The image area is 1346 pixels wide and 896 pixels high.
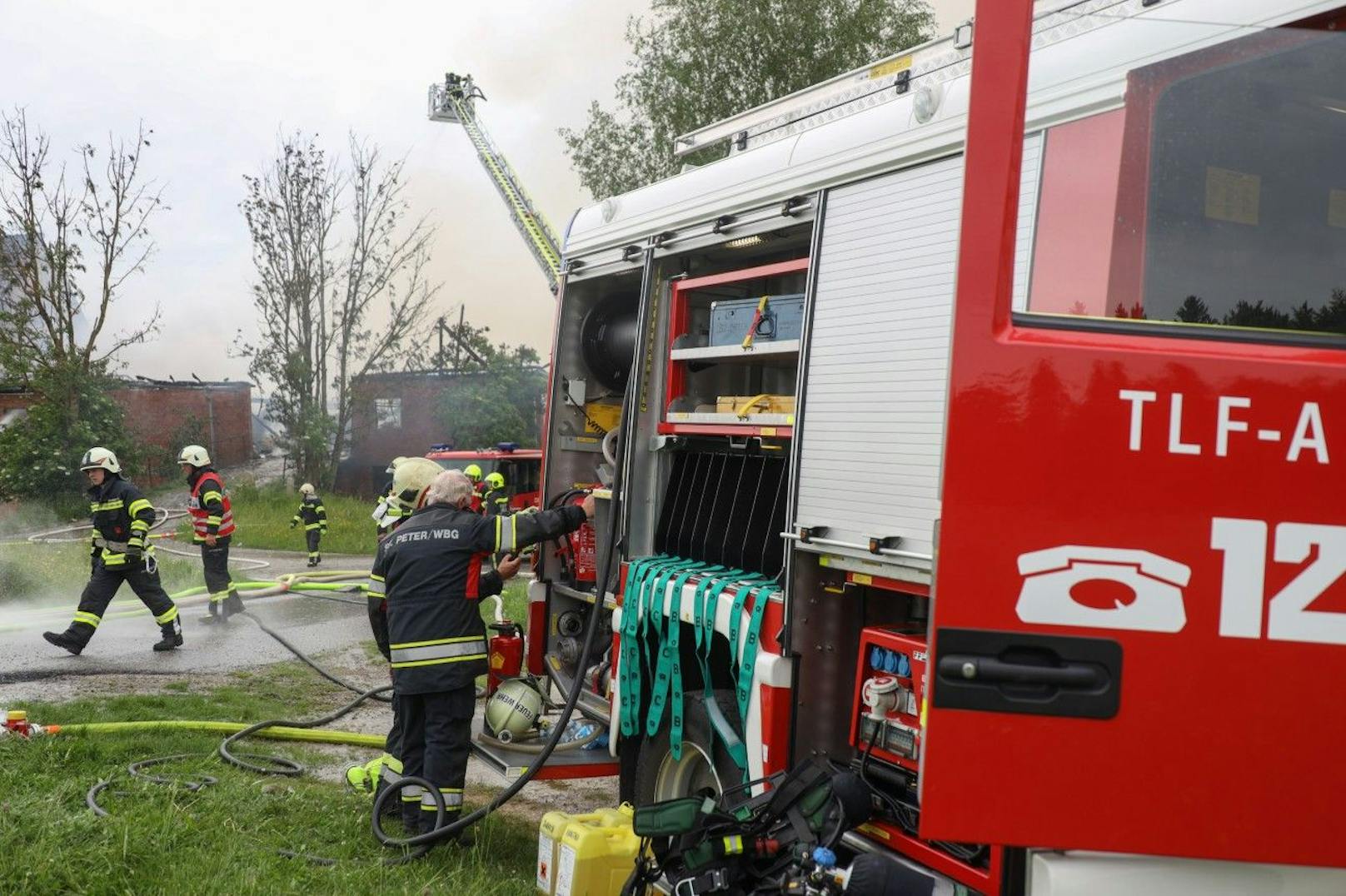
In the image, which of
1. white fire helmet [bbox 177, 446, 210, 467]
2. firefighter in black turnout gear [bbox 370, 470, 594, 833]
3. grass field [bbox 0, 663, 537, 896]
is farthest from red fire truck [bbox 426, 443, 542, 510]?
firefighter in black turnout gear [bbox 370, 470, 594, 833]

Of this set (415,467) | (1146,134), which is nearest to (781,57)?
(415,467)

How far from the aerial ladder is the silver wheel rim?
19655mm

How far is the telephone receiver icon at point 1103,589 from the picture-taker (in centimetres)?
196

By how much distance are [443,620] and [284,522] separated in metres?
21.4

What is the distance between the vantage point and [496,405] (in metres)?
29.1

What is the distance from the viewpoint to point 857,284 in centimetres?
388

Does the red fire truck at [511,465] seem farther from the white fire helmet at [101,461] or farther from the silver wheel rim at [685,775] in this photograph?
the silver wheel rim at [685,775]

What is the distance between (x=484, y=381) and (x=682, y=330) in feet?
83.8

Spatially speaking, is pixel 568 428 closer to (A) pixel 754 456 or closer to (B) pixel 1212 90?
(A) pixel 754 456

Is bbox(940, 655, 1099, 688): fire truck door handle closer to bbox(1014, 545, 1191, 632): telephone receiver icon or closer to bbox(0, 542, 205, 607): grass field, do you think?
bbox(1014, 545, 1191, 632): telephone receiver icon

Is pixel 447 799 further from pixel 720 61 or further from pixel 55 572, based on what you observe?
pixel 720 61

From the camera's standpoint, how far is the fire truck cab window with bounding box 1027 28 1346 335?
79.9 inches

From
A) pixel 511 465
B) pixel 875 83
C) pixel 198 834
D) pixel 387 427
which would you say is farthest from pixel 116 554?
pixel 387 427

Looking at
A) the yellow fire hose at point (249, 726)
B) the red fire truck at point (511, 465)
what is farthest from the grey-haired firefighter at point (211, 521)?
the red fire truck at point (511, 465)
